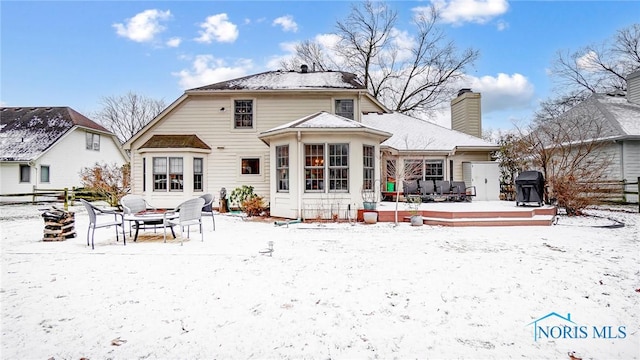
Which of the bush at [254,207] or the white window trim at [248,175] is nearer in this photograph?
the bush at [254,207]

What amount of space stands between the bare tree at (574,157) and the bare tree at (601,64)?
902 cm

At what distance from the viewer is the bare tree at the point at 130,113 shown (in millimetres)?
38719

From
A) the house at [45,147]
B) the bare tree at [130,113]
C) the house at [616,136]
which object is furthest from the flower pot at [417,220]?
the bare tree at [130,113]

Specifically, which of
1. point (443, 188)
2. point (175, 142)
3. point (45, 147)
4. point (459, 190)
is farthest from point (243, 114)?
point (45, 147)

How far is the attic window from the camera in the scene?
24.9 m

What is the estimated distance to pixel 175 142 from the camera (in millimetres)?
13961

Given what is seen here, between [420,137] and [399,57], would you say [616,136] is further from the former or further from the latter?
[399,57]

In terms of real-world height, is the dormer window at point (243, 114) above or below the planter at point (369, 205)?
above

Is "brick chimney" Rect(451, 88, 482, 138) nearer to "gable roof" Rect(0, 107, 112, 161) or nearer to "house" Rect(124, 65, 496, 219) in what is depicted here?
"house" Rect(124, 65, 496, 219)

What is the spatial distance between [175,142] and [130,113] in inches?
1201

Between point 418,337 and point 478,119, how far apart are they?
17.0m

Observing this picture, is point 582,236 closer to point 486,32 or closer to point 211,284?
point 211,284

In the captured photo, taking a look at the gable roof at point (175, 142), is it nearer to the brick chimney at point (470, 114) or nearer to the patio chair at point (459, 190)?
the patio chair at point (459, 190)

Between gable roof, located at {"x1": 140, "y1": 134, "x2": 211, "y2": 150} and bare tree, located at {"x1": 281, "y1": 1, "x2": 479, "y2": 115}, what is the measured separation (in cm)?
1600
